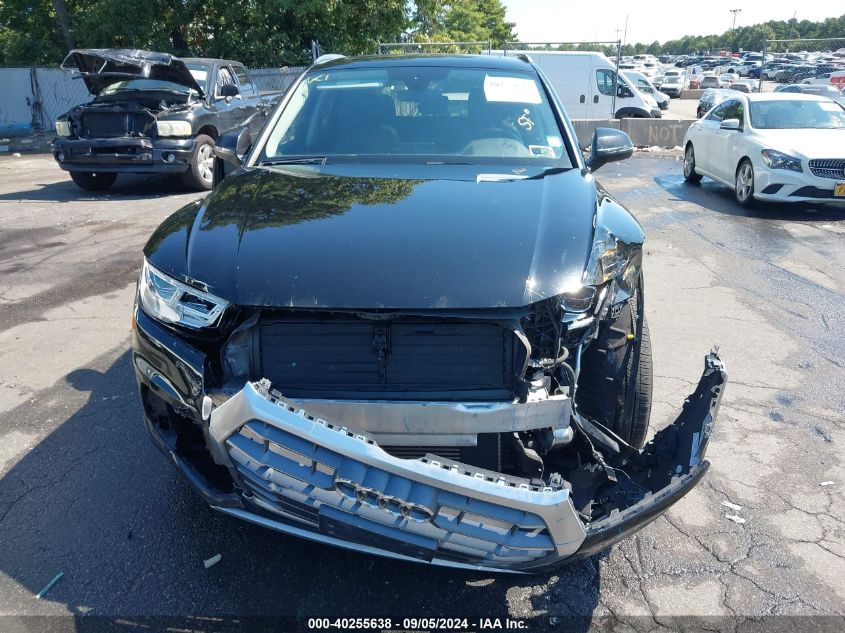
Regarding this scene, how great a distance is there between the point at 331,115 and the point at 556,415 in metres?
2.47

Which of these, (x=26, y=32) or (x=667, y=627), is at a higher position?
(x=26, y=32)

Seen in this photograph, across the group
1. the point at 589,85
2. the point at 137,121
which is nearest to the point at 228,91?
the point at 137,121

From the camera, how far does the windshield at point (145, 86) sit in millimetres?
10883

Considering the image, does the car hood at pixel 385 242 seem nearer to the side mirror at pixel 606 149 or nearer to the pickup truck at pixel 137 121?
the side mirror at pixel 606 149

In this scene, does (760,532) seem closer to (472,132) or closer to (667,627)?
(667,627)

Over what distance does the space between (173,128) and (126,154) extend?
30.0 inches

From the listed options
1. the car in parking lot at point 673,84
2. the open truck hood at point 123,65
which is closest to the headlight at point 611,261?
the open truck hood at point 123,65

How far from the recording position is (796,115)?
1039 cm

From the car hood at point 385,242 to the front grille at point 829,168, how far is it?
7.43 m

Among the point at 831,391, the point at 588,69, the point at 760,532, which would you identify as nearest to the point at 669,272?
the point at 831,391

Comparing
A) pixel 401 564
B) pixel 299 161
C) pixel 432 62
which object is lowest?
pixel 401 564

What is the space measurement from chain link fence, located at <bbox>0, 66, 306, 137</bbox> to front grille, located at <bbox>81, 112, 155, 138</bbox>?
1097 cm

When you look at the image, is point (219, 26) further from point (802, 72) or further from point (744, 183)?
point (802, 72)

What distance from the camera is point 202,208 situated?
A: 3.06m
